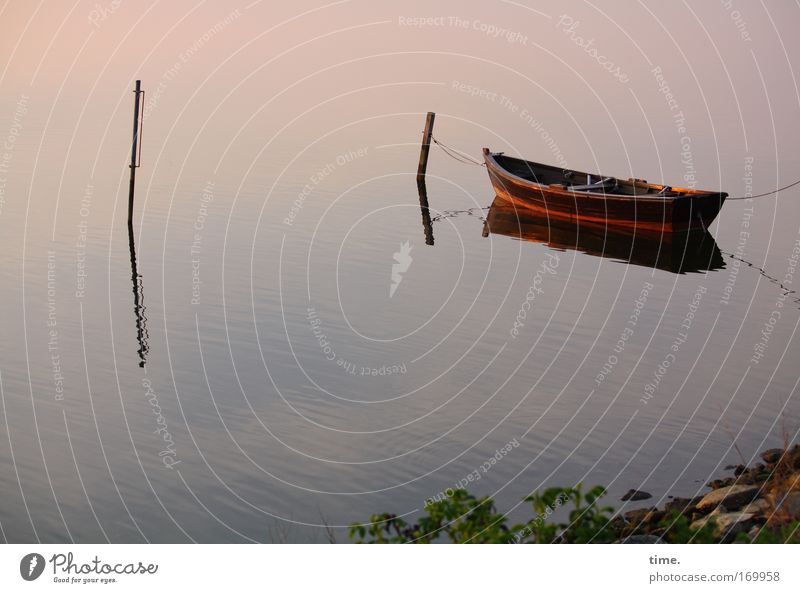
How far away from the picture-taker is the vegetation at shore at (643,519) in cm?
839

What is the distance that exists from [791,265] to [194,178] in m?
24.4

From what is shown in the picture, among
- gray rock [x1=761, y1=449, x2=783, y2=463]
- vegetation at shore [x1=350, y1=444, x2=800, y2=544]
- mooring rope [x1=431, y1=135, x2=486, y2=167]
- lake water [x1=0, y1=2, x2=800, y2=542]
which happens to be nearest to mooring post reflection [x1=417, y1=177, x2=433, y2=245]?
lake water [x1=0, y1=2, x2=800, y2=542]

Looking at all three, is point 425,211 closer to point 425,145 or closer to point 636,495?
point 425,145

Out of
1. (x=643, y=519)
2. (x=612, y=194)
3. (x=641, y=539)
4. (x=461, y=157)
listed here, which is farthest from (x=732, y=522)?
(x=461, y=157)

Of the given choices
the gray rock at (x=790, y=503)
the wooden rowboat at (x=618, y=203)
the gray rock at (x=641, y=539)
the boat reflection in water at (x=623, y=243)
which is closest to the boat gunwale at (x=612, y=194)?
the wooden rowboat at (x=618, y=203)

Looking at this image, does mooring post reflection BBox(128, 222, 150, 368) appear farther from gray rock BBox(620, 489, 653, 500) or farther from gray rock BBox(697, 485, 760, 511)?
gray rock BBox(697, 485, 760, 511)

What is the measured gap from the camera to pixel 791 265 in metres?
32.9

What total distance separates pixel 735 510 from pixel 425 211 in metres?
27.4

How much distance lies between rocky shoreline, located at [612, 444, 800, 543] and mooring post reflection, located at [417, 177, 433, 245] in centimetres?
1977

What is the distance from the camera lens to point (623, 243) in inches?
1405

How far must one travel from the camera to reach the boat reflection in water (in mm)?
33209

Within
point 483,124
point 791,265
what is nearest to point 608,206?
point 791,265

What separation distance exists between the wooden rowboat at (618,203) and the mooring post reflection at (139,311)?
16121 mm

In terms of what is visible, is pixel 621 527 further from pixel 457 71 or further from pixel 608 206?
pixel 457 71
